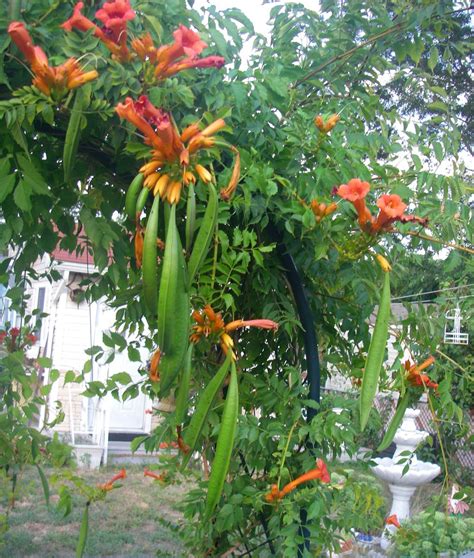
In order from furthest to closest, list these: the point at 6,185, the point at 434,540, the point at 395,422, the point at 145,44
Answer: the point at 434,540 < the point at 395,422 < the point at 6,185 < the point at 145,44

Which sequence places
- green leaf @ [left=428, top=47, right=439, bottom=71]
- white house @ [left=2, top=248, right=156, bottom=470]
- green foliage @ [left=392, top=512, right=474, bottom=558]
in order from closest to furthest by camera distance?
green leaf @ [left=428, top=47, right=439, bottom=71]
green foliage @ [left=392, top=512, right=474, bottom=558]
white house @ [left=2, top=248, right=156, bottom=470]

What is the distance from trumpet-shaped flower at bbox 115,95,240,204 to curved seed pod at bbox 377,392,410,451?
0.67 m

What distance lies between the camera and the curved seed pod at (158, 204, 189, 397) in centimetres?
94

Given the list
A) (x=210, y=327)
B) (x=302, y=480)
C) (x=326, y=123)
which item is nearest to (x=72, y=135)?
(x=210, y=327)

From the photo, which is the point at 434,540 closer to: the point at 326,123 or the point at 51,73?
the point at 326,123

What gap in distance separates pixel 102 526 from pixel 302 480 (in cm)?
397

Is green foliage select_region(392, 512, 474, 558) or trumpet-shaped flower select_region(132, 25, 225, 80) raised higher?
trumpet-shaped flower select_region(132, 25, 225, 80)

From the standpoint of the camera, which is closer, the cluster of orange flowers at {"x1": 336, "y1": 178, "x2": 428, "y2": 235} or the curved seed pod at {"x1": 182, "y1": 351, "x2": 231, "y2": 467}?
the curved seed pod at {"x1": 182, "y1": 351, "x2": 231, "y2": 467}

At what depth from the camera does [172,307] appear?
0.95 metres

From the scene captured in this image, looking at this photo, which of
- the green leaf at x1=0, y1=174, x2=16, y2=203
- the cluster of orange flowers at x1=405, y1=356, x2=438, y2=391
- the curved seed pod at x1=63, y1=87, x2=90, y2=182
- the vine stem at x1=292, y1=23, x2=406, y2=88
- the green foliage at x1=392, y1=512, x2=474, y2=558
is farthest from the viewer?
the green foliage at x1=392, y1=512, x2=474, y2=558

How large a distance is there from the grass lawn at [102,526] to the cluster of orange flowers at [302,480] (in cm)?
251

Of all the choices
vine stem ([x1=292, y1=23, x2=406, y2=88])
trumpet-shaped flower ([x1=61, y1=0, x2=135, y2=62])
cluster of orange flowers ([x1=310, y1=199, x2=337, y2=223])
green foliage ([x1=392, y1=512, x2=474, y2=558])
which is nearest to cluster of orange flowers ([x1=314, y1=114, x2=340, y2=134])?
cluster of orange flowers ([x1=310, y1=199, x2=337, y2=223])

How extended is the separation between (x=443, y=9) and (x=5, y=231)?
1167mm

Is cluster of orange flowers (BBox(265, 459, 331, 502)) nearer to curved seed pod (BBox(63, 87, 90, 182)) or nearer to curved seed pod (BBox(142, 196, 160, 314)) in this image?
curved seed pod (BBox(142, 196, 160, 314))
